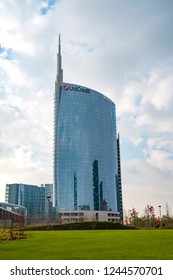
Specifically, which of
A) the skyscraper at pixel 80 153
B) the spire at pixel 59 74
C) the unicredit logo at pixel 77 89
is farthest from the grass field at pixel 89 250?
the spire at pixel 59 74

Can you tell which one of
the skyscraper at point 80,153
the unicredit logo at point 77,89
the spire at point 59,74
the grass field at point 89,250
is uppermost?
the spire at point 59,74

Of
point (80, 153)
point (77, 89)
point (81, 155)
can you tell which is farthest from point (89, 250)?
point (77, 89)

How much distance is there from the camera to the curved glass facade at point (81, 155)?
16600 centimetres

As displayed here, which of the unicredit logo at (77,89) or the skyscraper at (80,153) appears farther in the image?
the unicredit logo at (77,89)

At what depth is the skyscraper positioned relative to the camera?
545 feet

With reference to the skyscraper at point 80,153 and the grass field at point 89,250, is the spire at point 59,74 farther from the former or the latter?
the grass field at point 89,250

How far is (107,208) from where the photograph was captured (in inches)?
6939

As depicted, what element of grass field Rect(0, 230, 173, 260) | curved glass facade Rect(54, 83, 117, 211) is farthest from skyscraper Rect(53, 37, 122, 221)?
grass field Rect(0, 230, 173, 260)

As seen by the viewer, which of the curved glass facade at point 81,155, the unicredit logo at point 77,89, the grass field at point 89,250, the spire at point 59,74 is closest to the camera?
the grass field at point 89,250

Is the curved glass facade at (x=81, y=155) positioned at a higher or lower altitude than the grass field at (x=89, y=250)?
higher

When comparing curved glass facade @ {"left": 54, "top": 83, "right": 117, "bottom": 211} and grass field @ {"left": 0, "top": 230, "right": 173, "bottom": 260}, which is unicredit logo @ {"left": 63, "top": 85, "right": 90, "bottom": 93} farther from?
grass field @ {"left": 0, "top": 230, "right": 173, "bottom": 260}
